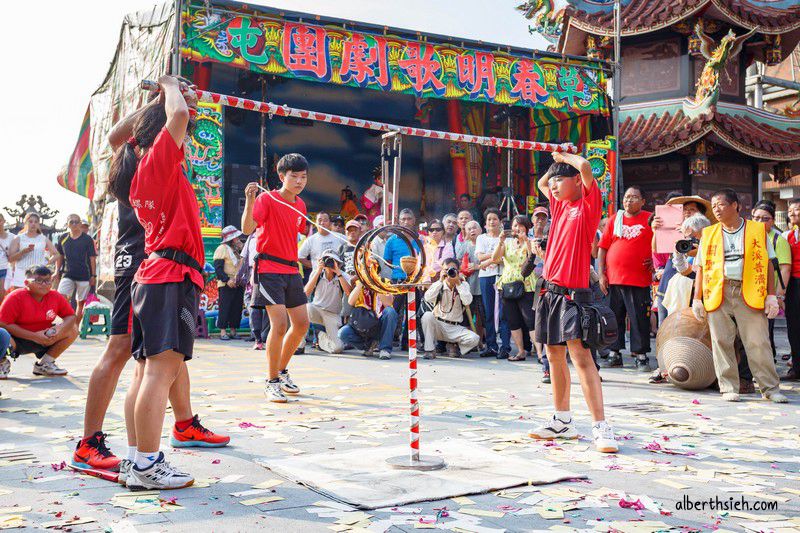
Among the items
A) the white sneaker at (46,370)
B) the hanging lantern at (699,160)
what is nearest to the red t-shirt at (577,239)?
the white sneaker at (46,370)

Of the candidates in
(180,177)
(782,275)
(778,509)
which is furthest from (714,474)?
(782,275)

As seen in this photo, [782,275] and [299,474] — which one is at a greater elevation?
[782,275]

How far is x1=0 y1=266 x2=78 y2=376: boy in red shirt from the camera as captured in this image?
832 centimetres

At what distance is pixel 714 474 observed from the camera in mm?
4387

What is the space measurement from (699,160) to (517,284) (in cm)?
978

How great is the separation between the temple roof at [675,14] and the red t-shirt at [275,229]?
13572 mm

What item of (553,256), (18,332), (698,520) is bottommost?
(698,520)

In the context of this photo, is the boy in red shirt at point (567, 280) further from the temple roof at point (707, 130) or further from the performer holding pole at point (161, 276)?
the temple roof at point (707, 130)

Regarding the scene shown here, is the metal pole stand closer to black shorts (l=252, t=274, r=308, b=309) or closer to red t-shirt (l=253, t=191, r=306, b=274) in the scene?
black shorts (l=252, t=274, r=308, b=309)

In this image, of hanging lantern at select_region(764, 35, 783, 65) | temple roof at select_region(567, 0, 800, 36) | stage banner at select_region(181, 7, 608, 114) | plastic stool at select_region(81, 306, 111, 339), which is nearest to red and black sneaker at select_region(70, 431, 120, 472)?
stage banner at select_region(181, 7, 608, 114)

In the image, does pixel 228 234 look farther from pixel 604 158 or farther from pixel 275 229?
pixel 604 158

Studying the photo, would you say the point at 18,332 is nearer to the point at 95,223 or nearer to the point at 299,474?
the point at 299,474

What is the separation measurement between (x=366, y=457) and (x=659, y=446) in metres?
1.90

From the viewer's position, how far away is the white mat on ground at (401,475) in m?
3.89
